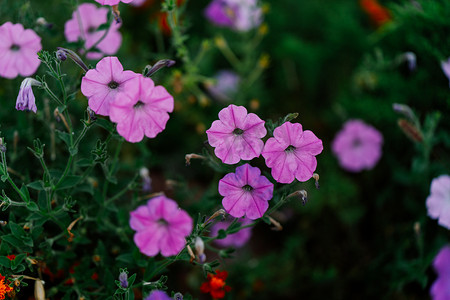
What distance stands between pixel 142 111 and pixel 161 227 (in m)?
0.29

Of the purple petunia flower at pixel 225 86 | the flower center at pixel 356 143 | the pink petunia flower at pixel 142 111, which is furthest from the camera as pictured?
the purple petunia flower at pixel 225 86

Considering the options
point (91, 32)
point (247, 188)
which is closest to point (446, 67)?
point (247, 188)

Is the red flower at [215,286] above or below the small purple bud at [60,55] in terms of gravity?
below

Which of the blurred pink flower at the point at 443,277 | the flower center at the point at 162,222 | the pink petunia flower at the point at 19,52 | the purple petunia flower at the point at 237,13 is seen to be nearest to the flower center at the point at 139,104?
the flower center at the point at 162,222

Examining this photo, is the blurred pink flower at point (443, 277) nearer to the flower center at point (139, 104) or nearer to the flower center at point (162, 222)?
the flower center at point (162, 222)

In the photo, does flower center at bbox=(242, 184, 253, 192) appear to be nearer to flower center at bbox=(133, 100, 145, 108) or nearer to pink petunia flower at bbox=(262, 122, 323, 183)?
pink petunia flower at bbox=(262, 122, 323, 183)

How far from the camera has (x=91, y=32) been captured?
1475 mm

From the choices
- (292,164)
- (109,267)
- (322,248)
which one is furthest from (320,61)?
(109,267)

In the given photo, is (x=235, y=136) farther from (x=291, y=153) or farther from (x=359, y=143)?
(x=359, y=143)

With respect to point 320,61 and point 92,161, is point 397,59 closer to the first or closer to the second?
point 320,61

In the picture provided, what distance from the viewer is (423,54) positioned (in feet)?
5.75

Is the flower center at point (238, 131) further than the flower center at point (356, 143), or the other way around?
the flower center at point (356, 143)

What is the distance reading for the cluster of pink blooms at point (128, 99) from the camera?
3.10ft

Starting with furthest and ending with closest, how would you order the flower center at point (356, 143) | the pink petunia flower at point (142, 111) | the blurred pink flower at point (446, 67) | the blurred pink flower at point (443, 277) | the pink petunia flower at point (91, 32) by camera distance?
1. the flower center at point (356, 143)
2. the blurred pink flower at point (446, 67)
3. the pink petunia flower at point (91, 32)
4. the blurred pink flower at point (443, 277)
5. the pink petunia flower at point (142, 111)
